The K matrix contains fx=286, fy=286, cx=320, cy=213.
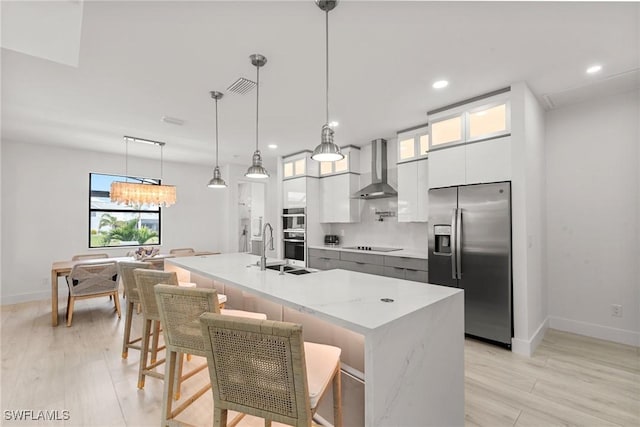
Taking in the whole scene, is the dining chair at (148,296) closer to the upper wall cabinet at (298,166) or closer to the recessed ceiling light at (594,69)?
the upper wall cabinet at (298,166)

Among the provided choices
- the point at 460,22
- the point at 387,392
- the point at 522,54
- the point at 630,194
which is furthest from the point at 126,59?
the point at 630,194

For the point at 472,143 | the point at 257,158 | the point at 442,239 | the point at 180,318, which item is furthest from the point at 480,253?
the point at 180,318

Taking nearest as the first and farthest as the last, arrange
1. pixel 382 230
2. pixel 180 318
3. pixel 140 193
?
pixel 180 318 < pixel 140 193 < pixel 382 230

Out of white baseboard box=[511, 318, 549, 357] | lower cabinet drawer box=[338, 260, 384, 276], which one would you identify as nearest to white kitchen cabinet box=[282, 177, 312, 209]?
lower cabinet drawer box=[338, 260, 384, 276]

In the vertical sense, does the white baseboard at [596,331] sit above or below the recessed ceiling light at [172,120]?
below

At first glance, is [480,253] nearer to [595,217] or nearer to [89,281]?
[595,217]

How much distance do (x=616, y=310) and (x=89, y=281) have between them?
630 cm

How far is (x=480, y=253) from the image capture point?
9.91 feet

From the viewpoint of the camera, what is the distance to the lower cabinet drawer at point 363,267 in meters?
4.13

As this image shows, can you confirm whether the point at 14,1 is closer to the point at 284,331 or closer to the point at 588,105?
the point at 284,331

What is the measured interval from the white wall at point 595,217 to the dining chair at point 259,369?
3.72m

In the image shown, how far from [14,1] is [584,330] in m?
5.72

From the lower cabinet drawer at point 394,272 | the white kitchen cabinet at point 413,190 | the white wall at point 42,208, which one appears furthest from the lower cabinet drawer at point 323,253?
the white wall at point 42,208

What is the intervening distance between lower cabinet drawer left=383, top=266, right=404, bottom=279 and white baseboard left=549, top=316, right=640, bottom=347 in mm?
1840
